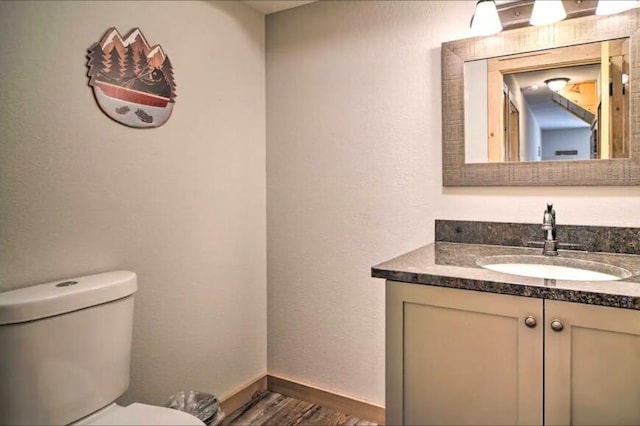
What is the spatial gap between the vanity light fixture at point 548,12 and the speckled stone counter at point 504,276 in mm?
778

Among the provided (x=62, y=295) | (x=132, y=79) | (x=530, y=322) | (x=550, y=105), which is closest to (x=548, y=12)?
(x=550, y=105)

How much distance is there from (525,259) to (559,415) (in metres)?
0.61

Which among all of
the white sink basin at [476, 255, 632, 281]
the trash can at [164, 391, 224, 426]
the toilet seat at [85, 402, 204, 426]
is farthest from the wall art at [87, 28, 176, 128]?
the white sink basin at [476, 255, 632, 281]

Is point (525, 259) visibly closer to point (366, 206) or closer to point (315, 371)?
point (366, 206)

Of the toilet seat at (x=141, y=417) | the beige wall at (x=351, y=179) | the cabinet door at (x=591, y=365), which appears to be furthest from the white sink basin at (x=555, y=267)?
the toilet seat at (x=141, y=417)

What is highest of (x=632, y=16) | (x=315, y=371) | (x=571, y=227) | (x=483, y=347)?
(x=632, y=16)

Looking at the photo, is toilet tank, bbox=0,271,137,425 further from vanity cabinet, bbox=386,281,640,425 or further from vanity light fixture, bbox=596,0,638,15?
vanity light fixture, bbox=596,0,638,15

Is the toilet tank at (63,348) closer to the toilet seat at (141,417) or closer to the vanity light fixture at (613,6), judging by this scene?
the toilet seat at (141,417)

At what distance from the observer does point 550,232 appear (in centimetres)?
157

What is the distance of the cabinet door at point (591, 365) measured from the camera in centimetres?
101

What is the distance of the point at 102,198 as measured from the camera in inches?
61.8

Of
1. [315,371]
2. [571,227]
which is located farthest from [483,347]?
[315,371]

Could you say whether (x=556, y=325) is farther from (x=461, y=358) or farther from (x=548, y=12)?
(x=548, y=12)

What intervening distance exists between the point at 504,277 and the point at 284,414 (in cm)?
145
